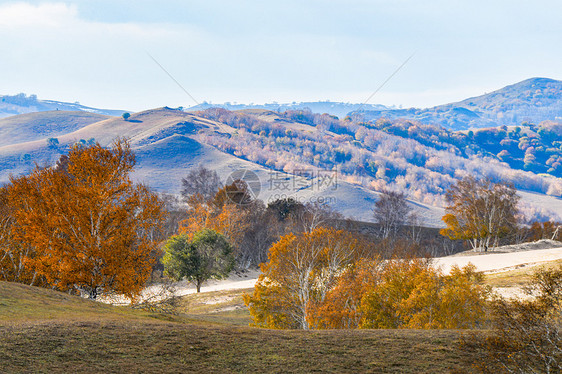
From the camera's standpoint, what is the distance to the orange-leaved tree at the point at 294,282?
91.9 ft

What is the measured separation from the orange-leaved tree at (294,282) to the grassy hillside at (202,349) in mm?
11892

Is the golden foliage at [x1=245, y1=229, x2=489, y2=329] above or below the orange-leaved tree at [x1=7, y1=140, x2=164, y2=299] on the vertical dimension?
below

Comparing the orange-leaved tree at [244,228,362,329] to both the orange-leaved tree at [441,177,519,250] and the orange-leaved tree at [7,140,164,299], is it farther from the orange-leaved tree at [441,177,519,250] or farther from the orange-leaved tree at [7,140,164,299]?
the orange-leaved tree at [441,177,519,250]

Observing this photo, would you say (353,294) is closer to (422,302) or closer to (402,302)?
(402,302)

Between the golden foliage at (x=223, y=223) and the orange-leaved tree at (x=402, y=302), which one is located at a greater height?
the orange-leaved tree at (x=402, y=302)

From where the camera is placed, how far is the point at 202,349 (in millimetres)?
12656

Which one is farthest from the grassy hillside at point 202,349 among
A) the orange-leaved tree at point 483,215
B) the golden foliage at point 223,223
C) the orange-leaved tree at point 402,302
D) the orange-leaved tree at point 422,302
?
the orange-leaved tree at point 483,215

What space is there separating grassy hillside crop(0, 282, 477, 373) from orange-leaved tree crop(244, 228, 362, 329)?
11892mm

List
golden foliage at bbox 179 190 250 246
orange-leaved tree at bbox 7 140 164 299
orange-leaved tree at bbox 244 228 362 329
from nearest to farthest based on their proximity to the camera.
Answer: orange-leaved tree at bbox 7 140 164 299 → orange-leaved tree at bbox 244 228 362 329 → golden foliage at bbox 179 190 250 246

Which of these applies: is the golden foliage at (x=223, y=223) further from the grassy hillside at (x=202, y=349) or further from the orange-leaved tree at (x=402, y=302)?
the grassy hillside at (x=202, y=349)

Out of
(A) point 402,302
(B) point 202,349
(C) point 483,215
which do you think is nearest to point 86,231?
(B) point 202,349

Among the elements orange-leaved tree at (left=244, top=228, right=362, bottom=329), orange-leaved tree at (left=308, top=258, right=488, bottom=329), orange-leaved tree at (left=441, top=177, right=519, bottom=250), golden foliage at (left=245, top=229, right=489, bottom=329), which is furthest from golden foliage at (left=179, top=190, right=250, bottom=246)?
orange-leaved tree at (left=308, top=258, right=488, bottom=329)

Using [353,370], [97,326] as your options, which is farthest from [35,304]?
[353,370]

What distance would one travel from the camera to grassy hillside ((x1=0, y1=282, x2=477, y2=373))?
11.1m
